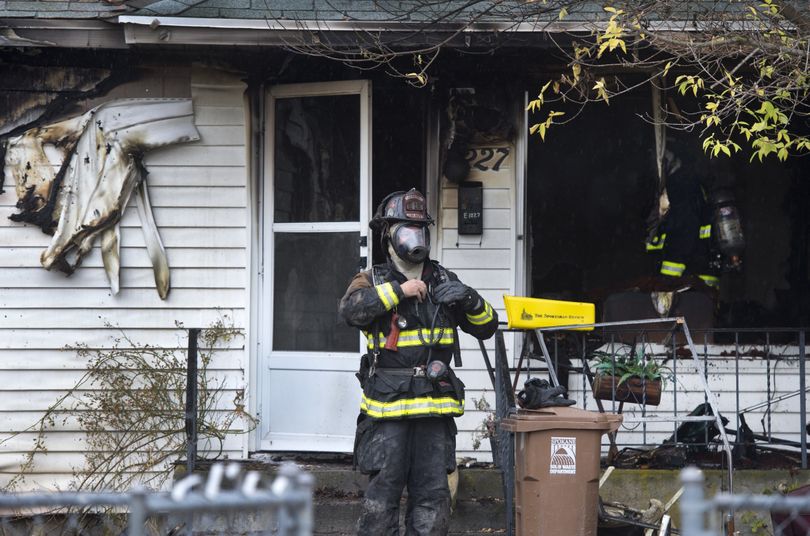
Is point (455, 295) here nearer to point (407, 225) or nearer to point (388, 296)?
point (388, 296)

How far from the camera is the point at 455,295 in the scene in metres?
5.18

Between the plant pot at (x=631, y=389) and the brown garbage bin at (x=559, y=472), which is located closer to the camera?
the brown garbage bin at (x=559, y=472)

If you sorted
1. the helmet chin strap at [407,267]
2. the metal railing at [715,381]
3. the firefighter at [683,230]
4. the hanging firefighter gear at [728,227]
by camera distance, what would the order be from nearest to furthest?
1. the helmet chin strap at [407,267]
2. the metal railing at [715,381]
3. the hanging firefighter gear at [728,227]
4. the firefighter at [683,230]

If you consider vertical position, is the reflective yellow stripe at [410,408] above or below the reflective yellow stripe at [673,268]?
below

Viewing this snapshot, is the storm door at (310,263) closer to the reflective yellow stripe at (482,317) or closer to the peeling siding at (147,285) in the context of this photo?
the peeling siding at (147,285)

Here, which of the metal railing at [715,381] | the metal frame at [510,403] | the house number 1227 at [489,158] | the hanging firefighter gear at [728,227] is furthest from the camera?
the hanging firefighter gear at [728,227]

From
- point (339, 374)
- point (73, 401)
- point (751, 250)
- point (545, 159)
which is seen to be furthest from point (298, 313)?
point (751, 250)

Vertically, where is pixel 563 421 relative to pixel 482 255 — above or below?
below

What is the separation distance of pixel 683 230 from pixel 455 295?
10.9ft

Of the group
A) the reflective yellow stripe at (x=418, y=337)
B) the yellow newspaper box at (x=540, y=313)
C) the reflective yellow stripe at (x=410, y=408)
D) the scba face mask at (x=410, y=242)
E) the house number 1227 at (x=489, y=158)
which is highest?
the house number 1227 at (x=489, y=158)

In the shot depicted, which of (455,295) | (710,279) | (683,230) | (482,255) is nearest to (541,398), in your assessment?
(455,295)

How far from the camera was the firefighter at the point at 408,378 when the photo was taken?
16.9 ft

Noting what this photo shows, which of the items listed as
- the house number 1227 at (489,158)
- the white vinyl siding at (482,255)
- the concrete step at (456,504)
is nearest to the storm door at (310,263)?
the concrete step at (456,504)

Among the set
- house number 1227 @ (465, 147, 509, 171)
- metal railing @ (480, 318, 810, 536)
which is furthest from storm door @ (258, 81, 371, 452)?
metal railing @ (480, 318, 810, 536)
